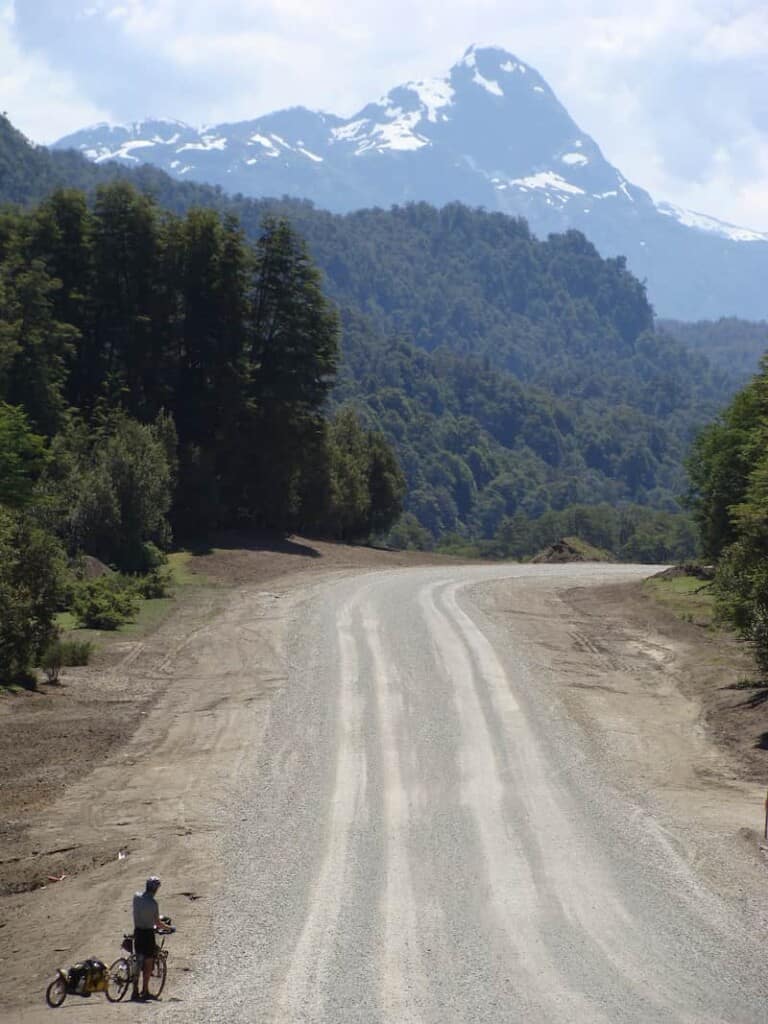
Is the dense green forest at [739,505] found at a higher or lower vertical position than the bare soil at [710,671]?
higher

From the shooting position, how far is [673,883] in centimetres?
1559

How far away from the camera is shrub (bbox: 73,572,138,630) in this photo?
33375 mm

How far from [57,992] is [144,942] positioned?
974 millimetres

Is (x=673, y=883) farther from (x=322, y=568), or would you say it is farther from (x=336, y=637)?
(x=322, y=568)

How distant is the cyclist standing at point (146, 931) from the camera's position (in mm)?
12188

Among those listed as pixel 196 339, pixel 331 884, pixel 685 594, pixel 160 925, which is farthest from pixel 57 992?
pixel 196 339

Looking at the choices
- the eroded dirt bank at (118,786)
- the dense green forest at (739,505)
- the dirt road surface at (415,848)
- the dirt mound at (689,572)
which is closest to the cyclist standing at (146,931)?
the dirt road surface at (415,848)

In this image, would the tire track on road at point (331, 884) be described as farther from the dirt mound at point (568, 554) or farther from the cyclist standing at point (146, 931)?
the dirt mound at point (568, 554)

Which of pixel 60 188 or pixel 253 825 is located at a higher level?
pixel 60 188

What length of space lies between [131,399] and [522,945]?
4785 centimetres

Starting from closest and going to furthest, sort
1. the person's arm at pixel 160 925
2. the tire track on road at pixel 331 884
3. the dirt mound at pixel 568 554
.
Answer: the tire track on road at pixel 331 884
the person's arm at pixel 160 925
the dirt mound at pixel 568 554

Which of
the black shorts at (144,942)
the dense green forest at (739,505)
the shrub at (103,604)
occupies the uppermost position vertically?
Result: the dense green forest at (739,505)

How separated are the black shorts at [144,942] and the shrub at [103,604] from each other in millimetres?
21411

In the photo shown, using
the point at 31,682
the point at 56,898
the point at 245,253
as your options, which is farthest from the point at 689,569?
the point at 56,898
